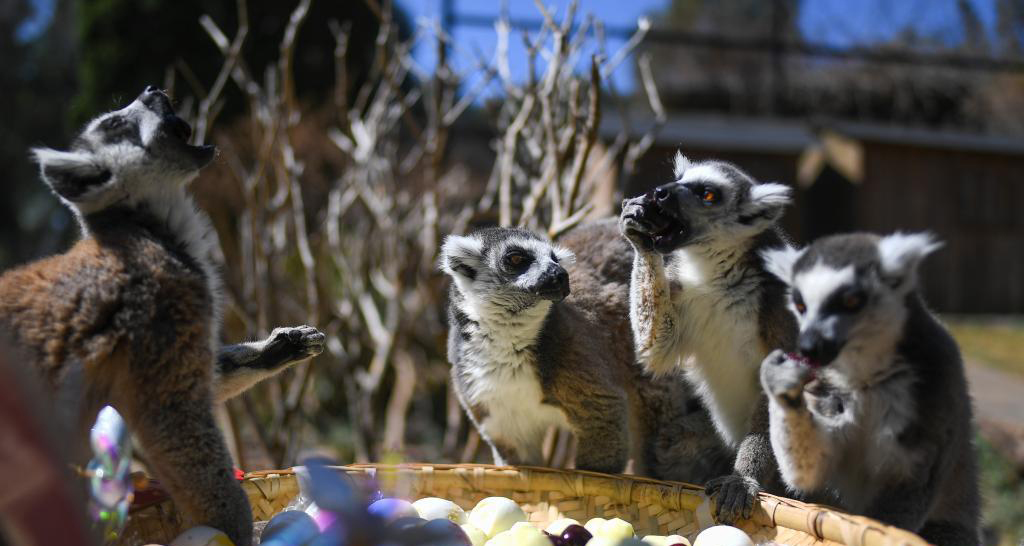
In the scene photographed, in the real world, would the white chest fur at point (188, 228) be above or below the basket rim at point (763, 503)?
above

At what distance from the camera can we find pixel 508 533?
6.95 feet

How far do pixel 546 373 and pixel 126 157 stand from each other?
1.37 metres

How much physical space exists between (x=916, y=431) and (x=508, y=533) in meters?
0.99

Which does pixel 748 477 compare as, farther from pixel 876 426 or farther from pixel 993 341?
pixel 993 341

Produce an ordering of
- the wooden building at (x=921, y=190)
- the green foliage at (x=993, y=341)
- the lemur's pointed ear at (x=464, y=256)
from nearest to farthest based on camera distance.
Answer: the lemur's pointed ear at (x=464, y=256) → the green foliage at (x=993, y=341) → the wooden building at (x=921, y=190)

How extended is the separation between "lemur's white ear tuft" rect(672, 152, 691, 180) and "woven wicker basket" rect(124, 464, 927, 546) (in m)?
0.92

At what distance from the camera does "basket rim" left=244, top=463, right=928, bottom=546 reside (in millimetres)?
1716

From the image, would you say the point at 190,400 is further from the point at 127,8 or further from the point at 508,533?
the point at 127,8

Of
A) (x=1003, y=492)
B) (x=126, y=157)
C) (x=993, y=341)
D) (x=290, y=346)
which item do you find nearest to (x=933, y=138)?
(x=993, y=341)

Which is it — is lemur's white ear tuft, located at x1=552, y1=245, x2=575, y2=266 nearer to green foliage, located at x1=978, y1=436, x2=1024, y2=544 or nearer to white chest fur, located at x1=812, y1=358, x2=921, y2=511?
white chest fur, located at x1=812, y1=358, x2=921, y2=511

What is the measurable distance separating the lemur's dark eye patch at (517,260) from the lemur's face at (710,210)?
1.59 ft

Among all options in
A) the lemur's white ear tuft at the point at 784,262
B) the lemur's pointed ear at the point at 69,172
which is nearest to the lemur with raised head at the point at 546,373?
the lemur's white ear tuft at the point at 784,262

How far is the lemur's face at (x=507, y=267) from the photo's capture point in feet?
8.25

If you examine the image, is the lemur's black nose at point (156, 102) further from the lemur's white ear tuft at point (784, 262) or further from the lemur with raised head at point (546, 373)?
the lemur's white ear tuft at point (784, 262)
